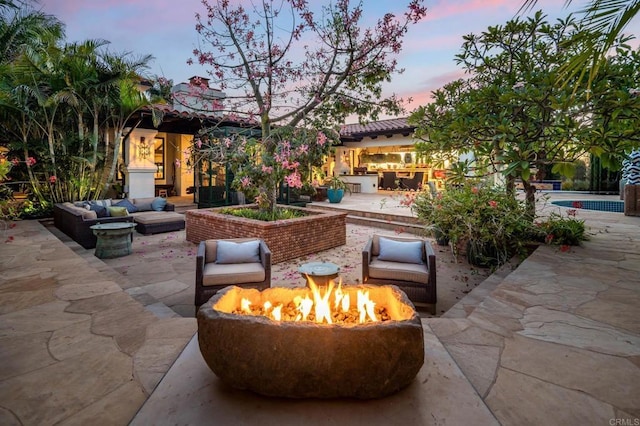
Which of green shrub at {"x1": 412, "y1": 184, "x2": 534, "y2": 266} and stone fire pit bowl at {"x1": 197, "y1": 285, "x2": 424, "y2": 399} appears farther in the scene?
green shrub at {"x1": 412, "y1": 184, "x2": 534, "y2": 266}

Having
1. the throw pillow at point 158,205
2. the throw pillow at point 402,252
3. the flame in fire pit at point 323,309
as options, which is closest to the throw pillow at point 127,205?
the throw pillow at point 158,205

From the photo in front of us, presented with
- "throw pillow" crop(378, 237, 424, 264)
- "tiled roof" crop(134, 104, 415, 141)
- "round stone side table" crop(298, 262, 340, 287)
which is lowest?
"round stone side table" crop(298, 262, 340, 287)

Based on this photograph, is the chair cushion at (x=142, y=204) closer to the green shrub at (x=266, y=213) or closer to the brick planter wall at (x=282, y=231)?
the brick planter wall at (x=282, y=231)

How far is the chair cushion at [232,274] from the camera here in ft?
12.1

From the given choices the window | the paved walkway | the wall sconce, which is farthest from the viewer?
the window

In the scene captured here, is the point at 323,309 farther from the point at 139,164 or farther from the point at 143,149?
the point at 143,149

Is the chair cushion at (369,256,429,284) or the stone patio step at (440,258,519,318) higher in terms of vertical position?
the chair cushion at (369,256,429,284)

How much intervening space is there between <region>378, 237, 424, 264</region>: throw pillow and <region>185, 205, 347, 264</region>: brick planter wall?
220cm

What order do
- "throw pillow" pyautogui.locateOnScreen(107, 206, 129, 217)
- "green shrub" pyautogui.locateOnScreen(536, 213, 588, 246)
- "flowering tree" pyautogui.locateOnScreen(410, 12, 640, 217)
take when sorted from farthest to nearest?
"throw pillow" pyautogui.locateOnScreen(107, 206, 129, 217) < "green shrub" pyautogui.locateOnScreen(536, 213, 588, 246) < "flowering tree" pyautogui.locateOnScreen(410, 12, 640, 217)

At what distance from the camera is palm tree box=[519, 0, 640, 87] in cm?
180

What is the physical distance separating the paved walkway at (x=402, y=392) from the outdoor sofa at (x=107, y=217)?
10.6ft

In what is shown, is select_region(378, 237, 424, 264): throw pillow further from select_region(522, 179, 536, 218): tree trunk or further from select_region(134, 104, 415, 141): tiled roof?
select_region(134, 104, 415, 141): tiled roof

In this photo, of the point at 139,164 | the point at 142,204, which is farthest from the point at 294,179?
the point at 139,164

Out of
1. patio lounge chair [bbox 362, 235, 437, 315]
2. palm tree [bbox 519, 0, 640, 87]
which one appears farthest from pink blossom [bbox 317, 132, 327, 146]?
palm tree [bbox 519, 0, 640, 87]
